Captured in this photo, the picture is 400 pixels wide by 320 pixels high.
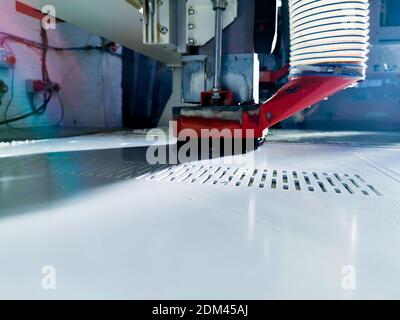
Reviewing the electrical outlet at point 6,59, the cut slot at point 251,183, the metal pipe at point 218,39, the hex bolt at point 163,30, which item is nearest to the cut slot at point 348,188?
the cut slot at point 251,183

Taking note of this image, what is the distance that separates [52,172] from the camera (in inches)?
33.9

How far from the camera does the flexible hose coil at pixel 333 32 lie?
1056 mm

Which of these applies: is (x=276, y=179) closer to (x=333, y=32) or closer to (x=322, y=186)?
(x=322, y=186)

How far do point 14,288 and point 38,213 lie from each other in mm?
239

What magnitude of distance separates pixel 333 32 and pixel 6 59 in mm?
2557

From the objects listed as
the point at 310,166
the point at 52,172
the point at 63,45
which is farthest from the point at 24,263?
the point at 63,45

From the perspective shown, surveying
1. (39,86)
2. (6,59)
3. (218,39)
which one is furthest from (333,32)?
(39,86)

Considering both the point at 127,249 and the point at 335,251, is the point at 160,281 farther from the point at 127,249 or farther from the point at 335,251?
the point at 335,251

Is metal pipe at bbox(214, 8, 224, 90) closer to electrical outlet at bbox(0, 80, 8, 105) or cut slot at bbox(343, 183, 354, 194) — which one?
cut slot at bbox(343, 183, 354, 194)

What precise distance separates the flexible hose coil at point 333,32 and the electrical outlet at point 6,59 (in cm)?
239

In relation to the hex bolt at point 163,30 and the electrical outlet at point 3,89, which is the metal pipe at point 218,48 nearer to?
the hex bolt at point 163,30

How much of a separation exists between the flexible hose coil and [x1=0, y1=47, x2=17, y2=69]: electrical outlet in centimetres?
239

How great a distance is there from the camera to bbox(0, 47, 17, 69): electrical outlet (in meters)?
2.45

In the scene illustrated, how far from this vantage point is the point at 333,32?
1.07m
